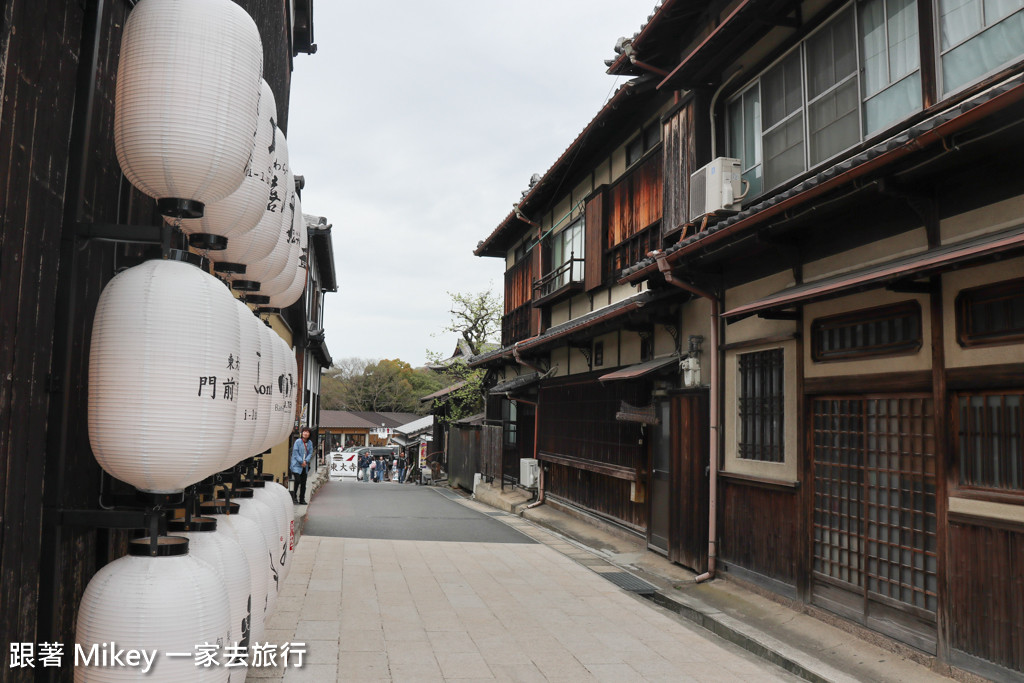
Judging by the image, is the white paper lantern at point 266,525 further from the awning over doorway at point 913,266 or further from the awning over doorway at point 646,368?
the awning over doorway at point 646,368

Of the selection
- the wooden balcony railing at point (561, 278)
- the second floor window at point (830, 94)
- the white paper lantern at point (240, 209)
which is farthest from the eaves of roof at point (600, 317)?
the white paper lantern at point (240, 209)

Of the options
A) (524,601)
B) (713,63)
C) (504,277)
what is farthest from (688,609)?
(504,277)

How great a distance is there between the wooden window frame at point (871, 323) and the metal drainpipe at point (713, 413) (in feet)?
7.25

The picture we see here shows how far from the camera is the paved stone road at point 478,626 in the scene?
7496 mm

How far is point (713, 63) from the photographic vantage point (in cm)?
1157

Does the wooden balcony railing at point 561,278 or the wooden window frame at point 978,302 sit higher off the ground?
the wooden balcony railing at point 561,278

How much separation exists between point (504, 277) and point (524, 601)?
64.5 ft

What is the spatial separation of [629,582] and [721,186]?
6.54 meters

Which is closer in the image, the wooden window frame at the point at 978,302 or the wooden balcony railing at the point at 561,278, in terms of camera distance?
the wooden window frame at the point at 978,302

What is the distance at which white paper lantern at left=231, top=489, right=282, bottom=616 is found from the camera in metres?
6.06

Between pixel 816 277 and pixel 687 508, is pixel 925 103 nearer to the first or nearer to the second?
pixel 816 277

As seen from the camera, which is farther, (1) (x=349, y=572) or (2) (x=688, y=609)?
(1) (x=349, y=572)

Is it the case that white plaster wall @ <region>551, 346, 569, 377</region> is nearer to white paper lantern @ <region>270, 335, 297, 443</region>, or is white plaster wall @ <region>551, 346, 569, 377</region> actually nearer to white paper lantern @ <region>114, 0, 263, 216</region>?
white paper lantern @ <region>270, 335, 297, 443</region>

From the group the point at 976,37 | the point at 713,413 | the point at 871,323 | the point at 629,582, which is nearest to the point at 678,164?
the point at 713,413
